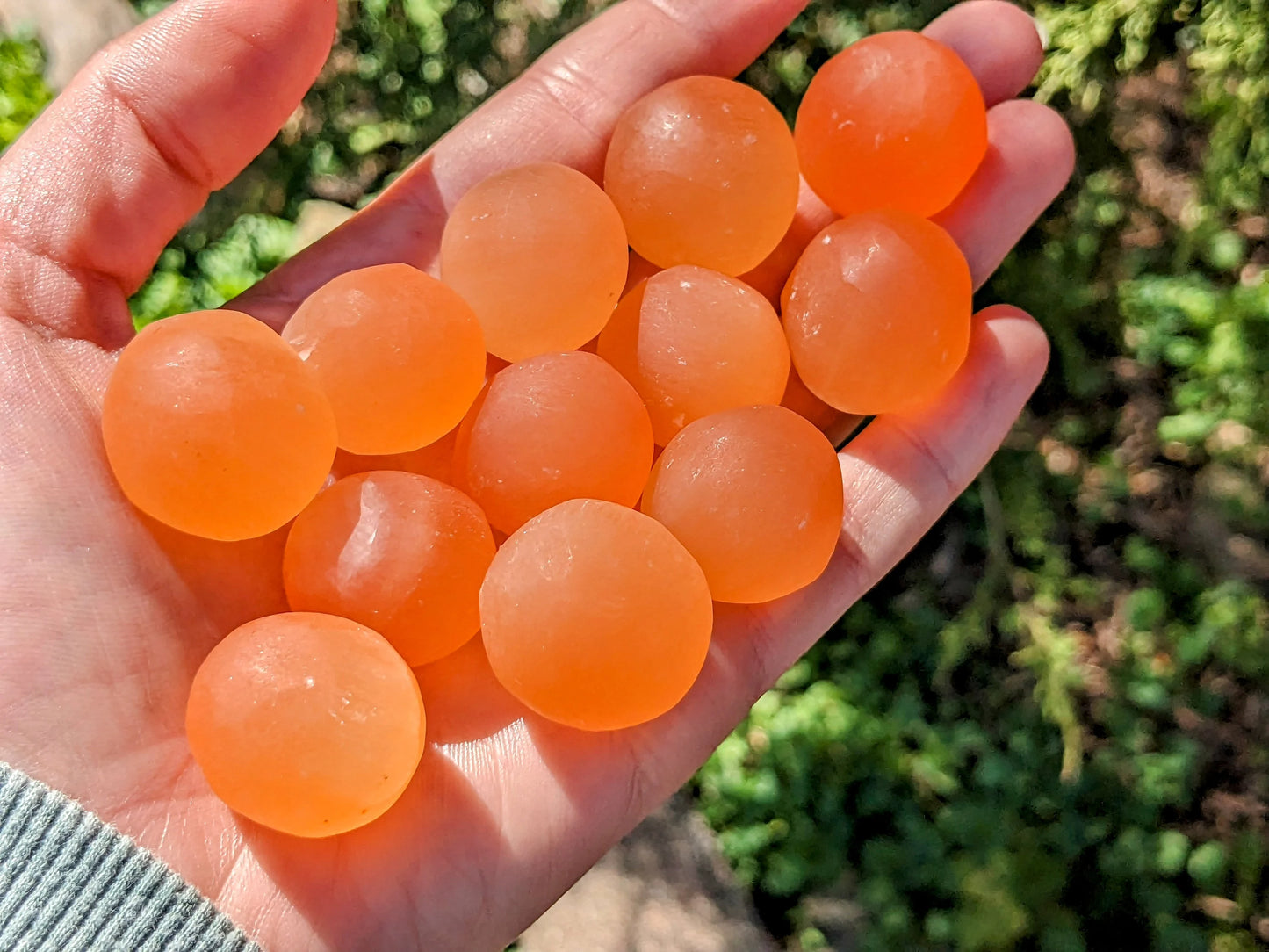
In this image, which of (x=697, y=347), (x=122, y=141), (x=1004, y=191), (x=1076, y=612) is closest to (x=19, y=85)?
(x=122, y=141)

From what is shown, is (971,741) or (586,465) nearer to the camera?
(586,465)

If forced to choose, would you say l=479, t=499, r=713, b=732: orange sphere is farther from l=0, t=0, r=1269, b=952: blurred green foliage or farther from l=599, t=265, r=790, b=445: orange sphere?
l=0, t=0, r=1269, b=952: blurred green foliage

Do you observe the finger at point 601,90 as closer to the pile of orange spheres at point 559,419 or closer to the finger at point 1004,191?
the finger at point 1004,191

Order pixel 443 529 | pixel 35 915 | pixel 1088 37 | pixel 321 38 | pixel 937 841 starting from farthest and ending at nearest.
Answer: pixel 937 841 < pixel 1088 37 < pixel 321 38 < pixel 443 529 < pixel 35 915

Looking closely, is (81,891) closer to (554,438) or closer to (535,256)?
Result: (554,438)

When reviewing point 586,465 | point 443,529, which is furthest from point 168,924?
point 586,465

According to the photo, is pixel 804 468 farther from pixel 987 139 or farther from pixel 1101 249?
pixel 1101 249
